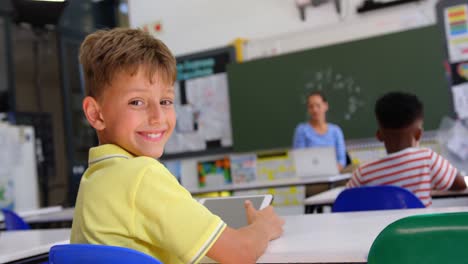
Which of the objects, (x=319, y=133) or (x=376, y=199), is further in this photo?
(x=319, y=133)

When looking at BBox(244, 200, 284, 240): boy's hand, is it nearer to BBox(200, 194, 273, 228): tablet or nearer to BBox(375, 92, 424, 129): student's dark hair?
BBox(200, 194, 273, 228): tablet

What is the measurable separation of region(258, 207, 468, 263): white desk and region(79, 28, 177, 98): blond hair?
462 mm

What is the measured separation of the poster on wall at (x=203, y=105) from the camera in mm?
5399

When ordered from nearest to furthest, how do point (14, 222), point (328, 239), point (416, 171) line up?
point (328, 239)
point (416, 171)
point (14, 222)

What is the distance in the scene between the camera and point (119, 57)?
0.95 meters

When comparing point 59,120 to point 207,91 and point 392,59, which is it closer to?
point 207,91

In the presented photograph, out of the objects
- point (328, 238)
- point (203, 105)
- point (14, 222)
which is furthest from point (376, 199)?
point (203, 105)

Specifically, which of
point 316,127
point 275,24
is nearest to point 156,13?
point 275,24

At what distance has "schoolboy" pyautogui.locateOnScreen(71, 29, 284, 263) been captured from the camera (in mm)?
829

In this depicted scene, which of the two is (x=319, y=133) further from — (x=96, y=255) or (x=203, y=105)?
(x=96, y=255)

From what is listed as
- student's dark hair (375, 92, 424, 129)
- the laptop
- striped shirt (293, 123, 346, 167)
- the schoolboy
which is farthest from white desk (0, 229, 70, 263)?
striped shirt (293, 123, 346, 167)

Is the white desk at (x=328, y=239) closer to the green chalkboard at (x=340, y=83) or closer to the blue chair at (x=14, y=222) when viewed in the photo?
the blue chair at (x=14, y=222)

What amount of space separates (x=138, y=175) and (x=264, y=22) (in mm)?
4573

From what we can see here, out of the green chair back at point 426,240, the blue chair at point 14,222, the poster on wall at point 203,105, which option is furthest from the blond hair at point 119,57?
the poster on wall at point 203,105
